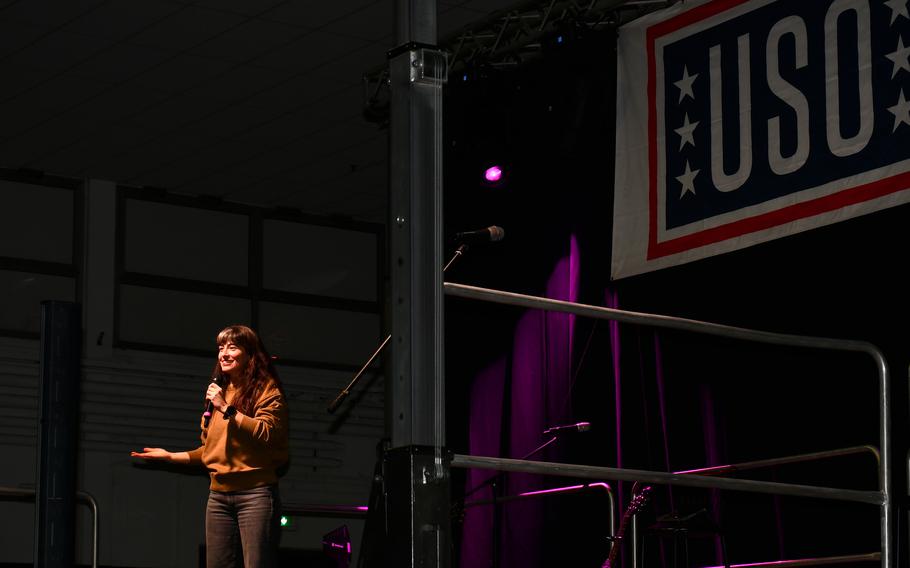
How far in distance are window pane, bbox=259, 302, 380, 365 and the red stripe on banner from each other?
6.36 meters

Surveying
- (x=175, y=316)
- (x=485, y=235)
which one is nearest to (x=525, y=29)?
(x=485, y=235)

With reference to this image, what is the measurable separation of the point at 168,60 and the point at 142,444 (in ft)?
12.9

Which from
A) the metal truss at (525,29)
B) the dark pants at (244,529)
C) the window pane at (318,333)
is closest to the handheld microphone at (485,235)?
the dark pants at (244,529)

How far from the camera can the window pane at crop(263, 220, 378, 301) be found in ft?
43.2

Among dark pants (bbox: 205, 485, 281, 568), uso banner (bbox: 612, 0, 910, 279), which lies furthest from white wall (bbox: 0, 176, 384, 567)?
dark pants (bbox: 205, 485, 281, 568)

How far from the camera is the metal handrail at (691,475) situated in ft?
9.98

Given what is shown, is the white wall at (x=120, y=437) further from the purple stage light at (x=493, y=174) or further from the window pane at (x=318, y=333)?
the purple stage light at (x=493, y=174)

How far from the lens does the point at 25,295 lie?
465 inches

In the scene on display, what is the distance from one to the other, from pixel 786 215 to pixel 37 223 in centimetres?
746

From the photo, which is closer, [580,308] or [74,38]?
[580,308]

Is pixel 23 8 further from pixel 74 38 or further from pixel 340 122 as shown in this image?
pixel 340 122

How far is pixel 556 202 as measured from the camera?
8.84 meters

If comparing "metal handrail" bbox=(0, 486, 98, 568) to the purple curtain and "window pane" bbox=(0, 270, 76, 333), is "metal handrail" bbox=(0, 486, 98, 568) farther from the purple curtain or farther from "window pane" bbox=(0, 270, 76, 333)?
"window pane" bbox=(0, 270, 76, 333)

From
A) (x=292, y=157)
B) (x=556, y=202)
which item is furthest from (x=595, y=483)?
(x=292, y=157)
